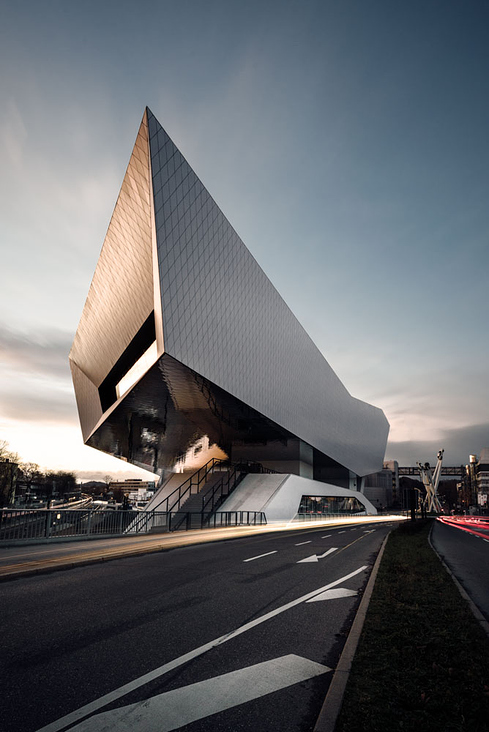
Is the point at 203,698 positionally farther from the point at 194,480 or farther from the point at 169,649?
the point at 194,480

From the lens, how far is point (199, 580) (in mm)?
8812

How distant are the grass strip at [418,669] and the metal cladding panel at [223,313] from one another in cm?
1900

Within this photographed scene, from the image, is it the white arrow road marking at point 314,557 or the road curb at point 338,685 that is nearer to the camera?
the road curb at point 338,685

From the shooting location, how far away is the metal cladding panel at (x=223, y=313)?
2283cm

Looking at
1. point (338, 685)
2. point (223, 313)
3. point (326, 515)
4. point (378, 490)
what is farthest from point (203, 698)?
point (378, 490)

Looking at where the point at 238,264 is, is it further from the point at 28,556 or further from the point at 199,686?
the point at 199,686

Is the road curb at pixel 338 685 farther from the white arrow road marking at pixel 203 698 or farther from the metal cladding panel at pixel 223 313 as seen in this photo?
the metal cladding panel at pixel 223 313

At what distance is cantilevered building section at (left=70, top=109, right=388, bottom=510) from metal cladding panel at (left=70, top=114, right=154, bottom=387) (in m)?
0.11

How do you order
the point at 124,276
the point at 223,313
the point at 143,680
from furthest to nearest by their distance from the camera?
the point at 223,313 → the point at 124,276 → the point at 143,680

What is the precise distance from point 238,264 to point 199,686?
29.7 m

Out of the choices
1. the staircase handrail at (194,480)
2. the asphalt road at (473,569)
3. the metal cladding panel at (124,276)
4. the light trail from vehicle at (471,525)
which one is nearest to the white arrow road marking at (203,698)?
the asphalt road at (473,569)

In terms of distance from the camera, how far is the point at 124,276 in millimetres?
29500

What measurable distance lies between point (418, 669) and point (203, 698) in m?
2.05

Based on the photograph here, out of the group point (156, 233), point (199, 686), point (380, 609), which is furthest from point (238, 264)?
point (199, 686)
